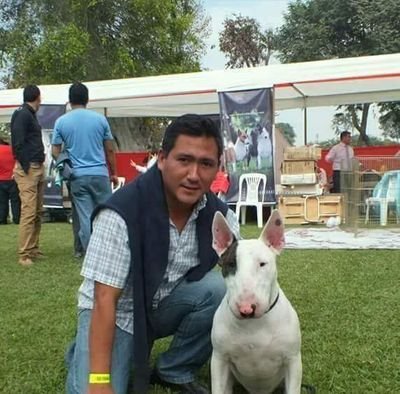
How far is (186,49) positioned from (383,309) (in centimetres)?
1861

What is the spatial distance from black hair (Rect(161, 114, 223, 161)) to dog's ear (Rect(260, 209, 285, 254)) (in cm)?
35

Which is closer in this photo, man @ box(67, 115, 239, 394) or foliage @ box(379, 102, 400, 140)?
man @ box(67, 115, 239, 394)

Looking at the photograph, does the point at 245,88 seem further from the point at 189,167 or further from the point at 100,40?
the point at 100,40

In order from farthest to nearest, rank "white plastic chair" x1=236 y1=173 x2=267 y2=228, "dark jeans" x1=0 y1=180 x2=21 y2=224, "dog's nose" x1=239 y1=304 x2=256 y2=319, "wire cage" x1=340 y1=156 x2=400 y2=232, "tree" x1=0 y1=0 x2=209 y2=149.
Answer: "tree" x1=0 y1=0 x2=209 y2=149
"dark jeans" x1=0 y1=180 x2=21 y2=224
"white plastic chair" x1=236 y1=173 x2=267 y2=228
"wire cage" x1=340 y1=156 x2=400 y2=232
"dog's nose" x1=239 y1=304 x2=256 y2=319

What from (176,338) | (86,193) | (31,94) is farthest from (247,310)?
(31,94)

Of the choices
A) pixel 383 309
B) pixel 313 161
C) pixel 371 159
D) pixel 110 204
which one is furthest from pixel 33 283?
pixel 313 161

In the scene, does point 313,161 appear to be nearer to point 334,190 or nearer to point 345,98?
point 334,190

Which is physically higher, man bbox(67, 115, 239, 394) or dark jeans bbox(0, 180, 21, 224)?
man bbox(67, 115, 239, 394)

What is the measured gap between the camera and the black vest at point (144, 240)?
7.51 ft

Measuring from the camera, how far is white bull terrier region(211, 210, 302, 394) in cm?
213

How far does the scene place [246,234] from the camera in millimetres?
8500

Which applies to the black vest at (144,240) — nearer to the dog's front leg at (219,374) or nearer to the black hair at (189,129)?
the black hair at (189,129)

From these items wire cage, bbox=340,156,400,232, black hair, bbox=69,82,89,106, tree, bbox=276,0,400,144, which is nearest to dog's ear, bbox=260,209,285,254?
black hair, bbox=69,82,89,106

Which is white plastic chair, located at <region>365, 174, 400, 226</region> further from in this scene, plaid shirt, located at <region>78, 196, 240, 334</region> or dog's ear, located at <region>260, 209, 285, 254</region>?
dog's ear, located at <region>260, 209, 285, 254</region>
